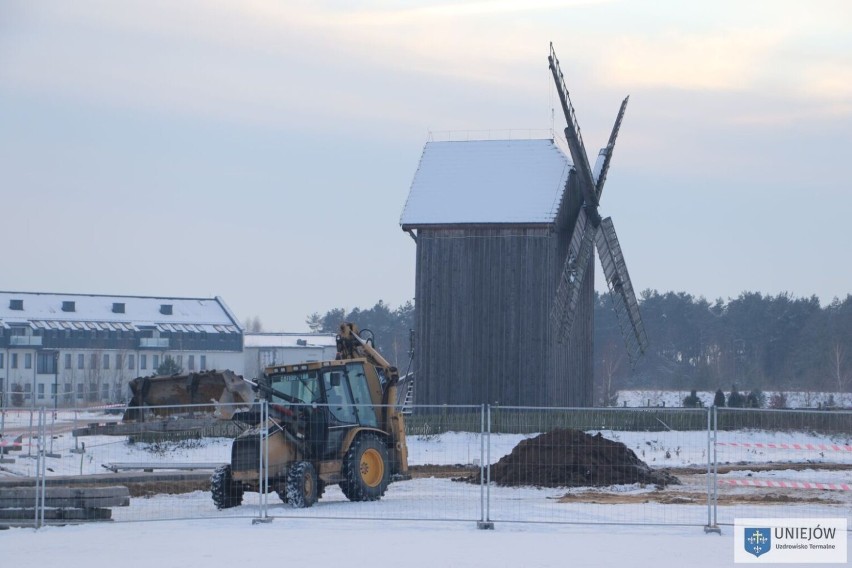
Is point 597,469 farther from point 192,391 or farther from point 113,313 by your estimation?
point 113,313

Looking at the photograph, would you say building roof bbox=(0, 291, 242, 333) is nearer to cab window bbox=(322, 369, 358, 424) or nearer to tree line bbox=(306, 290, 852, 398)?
tree line bbox=(306, 290, 852, 398)

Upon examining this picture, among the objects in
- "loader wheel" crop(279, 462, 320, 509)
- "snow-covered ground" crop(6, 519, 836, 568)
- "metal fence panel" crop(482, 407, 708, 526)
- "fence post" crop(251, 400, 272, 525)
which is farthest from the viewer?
"metal fence panel" crop(482, 407, 708, 526)

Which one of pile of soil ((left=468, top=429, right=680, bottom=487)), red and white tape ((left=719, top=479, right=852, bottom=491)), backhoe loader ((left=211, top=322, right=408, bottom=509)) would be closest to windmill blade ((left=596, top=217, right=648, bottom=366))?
pile of soil ((left=468, top=429, right=680, bottom=487))

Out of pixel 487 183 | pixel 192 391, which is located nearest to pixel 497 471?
pixel 192 391

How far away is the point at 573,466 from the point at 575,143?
17.8 meters

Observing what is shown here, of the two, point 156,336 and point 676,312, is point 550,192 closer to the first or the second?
point 156,336

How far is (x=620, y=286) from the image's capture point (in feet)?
155

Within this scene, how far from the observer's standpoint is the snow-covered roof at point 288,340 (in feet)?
336

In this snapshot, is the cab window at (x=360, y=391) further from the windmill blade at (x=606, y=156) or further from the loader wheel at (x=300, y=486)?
the windmill blade at (x=606, y=156)

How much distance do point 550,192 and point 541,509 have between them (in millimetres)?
21668

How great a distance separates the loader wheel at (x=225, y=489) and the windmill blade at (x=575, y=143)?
2389 centimetres

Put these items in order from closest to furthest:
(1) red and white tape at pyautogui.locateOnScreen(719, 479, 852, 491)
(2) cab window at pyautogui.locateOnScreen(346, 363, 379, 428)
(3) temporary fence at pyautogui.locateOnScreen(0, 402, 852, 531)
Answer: (3) temporary fence at pyautogui.locateOnScreen(0, 402, 852, 531)
(1) red and white tape at pyautogui.locateOnScreen(719, 479, 852, 491)
(2) cab window at pyautogui.locateOnScreen(346, 363, 379, 428)

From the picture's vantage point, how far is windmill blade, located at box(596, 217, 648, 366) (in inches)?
1812

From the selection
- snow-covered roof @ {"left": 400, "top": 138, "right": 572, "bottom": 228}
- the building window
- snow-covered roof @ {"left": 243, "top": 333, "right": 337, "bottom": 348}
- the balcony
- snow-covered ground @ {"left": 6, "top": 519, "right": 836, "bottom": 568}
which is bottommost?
snow-covered ground @ {"left": 6, "top": 519, "right": 836, "bottom": 568}
